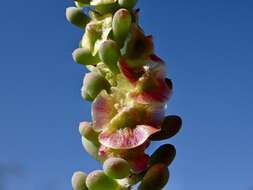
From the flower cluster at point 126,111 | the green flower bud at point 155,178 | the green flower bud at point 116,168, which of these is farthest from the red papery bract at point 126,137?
the green flower bud at point 155,178

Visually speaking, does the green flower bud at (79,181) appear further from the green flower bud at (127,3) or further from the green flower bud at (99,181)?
the green flower bud at (127,3)

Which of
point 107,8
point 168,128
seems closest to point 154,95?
point 168,128

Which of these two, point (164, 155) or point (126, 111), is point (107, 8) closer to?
point (126, 111)

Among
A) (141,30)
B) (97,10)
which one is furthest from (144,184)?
(97,10)

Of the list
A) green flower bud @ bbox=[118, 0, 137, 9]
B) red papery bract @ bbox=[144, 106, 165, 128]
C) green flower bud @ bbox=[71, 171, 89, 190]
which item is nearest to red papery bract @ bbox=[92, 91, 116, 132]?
red papery bract @ bbox=[144, 106, 165, 128]

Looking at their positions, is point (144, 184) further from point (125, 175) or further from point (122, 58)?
point (122, 58)
